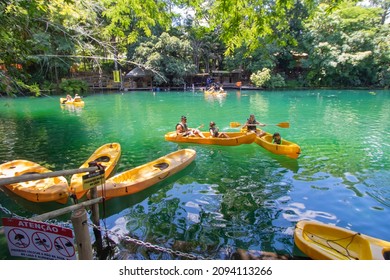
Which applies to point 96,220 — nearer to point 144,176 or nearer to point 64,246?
point 64,246

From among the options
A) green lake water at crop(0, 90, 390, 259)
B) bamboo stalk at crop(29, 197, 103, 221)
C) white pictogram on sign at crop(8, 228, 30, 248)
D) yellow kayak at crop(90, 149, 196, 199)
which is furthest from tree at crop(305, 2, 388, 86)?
white pictogram on sign at crop(8, 228, 30, 248)

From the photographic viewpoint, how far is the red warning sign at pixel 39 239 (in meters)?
3.18

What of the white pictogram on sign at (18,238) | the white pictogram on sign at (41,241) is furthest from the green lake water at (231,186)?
the white pictogram on sign at (41,241)

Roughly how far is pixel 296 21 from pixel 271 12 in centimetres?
3698

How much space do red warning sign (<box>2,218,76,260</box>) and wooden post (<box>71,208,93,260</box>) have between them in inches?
17.1

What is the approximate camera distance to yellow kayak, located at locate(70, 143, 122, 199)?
6907 mm

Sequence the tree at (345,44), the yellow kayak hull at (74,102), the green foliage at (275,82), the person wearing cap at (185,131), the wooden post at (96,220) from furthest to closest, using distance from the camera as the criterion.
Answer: the green foliage at (275,82) < the tree at (345,44) < the yellow kayak hull at (74,102) < the person wearing cap at (185,131) < the wooden post at (96,220)

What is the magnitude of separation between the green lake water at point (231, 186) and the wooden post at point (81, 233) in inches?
59.8

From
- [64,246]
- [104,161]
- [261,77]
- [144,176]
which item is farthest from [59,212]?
[261,77]

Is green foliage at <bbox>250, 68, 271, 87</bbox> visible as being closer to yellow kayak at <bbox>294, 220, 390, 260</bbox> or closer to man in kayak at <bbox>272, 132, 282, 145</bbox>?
man in kayak at <bbox>272, 132, 282, 145</bbox>

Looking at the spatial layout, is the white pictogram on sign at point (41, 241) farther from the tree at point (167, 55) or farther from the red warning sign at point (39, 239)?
the tree at point (167, 55)

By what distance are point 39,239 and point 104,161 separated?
241 inches
